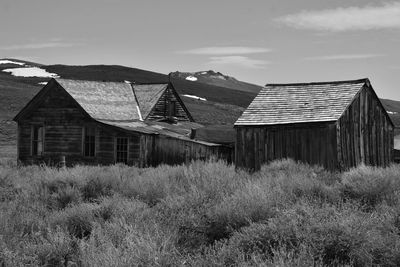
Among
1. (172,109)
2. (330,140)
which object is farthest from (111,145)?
(330,140)

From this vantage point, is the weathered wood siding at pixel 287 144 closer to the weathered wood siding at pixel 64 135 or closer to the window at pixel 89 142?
the weathered wood siding at pixel 64 135

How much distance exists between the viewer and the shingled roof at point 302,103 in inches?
792

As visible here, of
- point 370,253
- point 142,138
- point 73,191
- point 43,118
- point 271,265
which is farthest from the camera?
point 43,118

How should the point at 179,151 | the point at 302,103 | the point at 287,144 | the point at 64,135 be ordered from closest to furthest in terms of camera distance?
1. the point at 287,144
2. the point at 302,103
3. the point at 179,151
4. the point at 64,135

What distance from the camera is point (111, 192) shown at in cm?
1080

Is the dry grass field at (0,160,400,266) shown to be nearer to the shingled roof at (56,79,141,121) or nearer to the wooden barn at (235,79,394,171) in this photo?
the wooden barn at (235,79,394,171)

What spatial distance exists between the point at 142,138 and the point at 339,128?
925 centimetres

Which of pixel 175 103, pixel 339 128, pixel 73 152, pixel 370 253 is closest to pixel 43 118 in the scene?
pixel 73 152

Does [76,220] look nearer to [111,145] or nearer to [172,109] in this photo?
[111,145]

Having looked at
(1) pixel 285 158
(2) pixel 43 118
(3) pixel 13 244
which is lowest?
(3) pixel 13 244

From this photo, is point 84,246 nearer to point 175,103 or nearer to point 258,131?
point 258,131

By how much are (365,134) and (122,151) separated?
10.7 m

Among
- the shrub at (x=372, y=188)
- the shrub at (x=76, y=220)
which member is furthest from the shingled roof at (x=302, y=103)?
the shrub at (x=76, y=220)

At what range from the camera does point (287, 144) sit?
20094 millimetres
